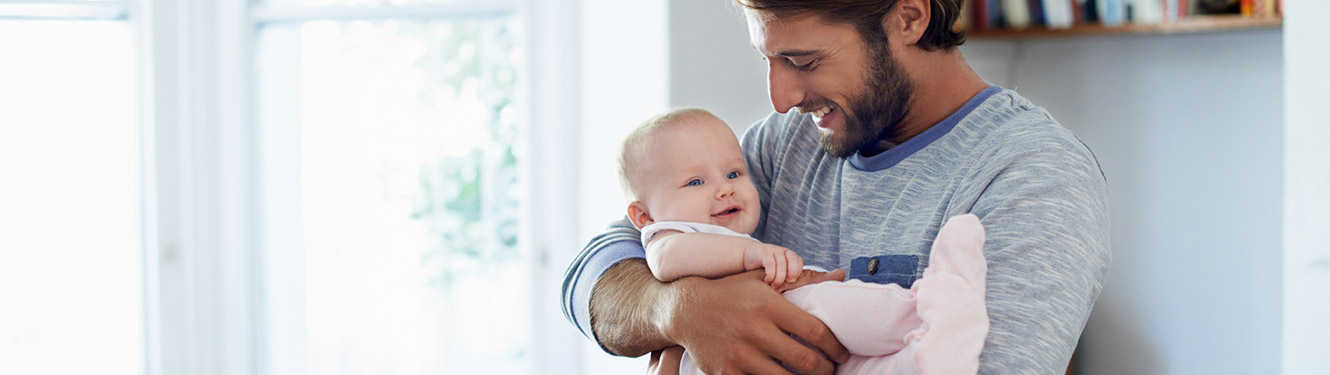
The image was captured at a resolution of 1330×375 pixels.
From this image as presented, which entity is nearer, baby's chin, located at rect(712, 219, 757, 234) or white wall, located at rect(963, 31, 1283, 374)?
baby's chin, located at rect(712, 219, 757, 234)

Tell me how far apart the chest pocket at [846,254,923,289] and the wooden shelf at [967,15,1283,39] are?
4.93 ft

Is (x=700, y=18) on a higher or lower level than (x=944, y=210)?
higher

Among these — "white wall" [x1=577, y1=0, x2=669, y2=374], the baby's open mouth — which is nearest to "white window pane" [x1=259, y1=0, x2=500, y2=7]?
"white wall" [x1=577, y1=0, x2=669, y2=374]

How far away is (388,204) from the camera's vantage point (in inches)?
116

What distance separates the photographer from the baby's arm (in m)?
1.18

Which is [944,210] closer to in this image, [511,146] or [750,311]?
[750,311]

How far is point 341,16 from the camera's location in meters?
2.87

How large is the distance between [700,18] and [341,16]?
3.95ft

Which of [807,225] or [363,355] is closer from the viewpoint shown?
[807,225]

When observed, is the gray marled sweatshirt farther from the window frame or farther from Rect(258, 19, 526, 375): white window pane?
Rect(258, 19, 526, 375): white window pane

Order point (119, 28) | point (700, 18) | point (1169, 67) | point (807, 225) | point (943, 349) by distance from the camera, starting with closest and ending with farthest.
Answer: point (943, 349)
point (807, 225)
point (700, 18)
point (1169, 67)
point (119, 28)

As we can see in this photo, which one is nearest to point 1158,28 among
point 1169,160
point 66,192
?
point 1169,160

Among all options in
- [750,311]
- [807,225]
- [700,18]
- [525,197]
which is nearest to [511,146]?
[525,197]

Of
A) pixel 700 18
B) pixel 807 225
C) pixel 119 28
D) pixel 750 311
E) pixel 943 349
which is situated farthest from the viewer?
pixel 119 28
